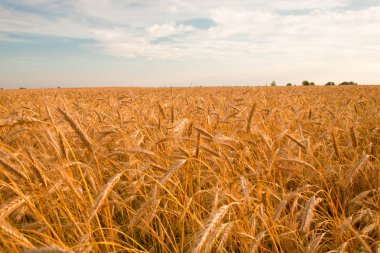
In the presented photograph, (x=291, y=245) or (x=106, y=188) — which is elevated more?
(x=106, y=188)

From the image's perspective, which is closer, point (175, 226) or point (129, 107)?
point (175, 226)

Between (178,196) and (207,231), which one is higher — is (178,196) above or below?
below

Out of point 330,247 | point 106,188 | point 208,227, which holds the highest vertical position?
point 106,188

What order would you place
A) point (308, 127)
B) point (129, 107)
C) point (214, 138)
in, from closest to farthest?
point (214, 138) < point (308, 127) < point (129, 107)

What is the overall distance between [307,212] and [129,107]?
4449 mm

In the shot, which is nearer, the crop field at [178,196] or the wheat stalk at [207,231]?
the wheat stalk at [207,231]

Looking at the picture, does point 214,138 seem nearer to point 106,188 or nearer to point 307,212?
point 307,212

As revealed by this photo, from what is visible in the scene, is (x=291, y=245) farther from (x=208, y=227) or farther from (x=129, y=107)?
(x=129, y=107)

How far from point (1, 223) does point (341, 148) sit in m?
3.29

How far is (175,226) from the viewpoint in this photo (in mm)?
1929

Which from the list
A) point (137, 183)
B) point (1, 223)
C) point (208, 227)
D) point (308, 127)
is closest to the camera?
point (1, 223)

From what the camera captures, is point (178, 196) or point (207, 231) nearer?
point (207, 231)

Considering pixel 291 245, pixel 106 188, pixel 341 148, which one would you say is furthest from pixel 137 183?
pixel 341 148

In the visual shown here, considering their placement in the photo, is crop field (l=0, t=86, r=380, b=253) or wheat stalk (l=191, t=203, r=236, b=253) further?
crop field (l=0, t=86, r=380, b=253)
